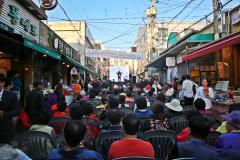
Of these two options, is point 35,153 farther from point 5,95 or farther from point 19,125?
point 19,125

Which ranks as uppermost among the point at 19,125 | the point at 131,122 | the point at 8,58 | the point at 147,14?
the point at 147,14

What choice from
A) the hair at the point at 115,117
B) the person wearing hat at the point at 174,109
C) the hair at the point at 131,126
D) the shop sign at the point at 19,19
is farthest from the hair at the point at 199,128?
the shop sign at the point at 19,19

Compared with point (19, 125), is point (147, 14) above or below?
above

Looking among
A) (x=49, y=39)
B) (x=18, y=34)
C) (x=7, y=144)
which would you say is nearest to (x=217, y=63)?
(x=49, y=39)

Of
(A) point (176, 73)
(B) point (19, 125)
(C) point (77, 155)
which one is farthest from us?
(A) point (176, 73)

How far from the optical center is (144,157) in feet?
→ 12.9

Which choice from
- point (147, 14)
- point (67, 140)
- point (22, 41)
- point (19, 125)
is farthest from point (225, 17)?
point (147, 14)

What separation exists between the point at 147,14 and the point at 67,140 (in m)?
34.0

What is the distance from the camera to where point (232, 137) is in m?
4.35

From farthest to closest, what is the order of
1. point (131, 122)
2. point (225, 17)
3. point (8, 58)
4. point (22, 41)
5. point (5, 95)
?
point (225, 17), point (8, 58), point (22, 41), point (5, 95), point (131, 122)

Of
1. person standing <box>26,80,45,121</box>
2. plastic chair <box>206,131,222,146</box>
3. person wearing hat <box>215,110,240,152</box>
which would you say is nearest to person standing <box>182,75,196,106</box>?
person standing <box>26,80,45,121</box>

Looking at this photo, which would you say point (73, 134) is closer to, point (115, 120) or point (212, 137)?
point (115, 120)

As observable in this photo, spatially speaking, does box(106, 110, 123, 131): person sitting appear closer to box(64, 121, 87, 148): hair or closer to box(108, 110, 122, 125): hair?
box(108, 110, 122, 125): hair

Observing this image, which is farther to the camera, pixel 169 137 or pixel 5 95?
pixel 5 95
